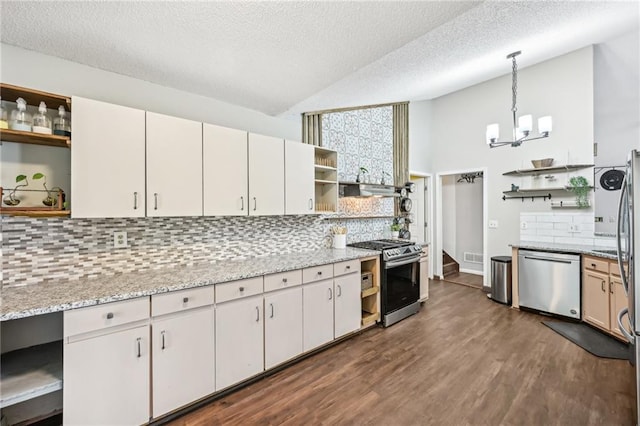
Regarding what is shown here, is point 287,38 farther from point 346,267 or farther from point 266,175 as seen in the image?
point 346,267

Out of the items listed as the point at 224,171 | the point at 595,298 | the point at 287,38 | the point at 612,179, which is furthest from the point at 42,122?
the point at 612,179

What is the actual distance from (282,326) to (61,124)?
2.19 meters

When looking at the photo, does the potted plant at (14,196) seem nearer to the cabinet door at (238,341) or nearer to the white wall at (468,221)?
the cabinet door at (238,341)

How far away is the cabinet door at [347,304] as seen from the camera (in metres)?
2.86

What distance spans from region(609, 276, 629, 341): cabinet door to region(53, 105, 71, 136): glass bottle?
5132 millimetres

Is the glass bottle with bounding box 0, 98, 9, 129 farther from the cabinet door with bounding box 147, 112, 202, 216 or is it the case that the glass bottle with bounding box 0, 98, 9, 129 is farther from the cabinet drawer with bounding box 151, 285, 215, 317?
the cabinet drawer with bounding box 151, 285, 215, 317

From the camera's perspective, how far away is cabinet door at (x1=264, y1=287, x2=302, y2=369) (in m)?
2.29

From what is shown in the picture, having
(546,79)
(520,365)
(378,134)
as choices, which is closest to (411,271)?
(520,365)

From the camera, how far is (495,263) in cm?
430

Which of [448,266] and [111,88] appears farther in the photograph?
[448,266]

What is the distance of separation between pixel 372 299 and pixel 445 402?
143cm

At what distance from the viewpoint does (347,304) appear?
2955mm

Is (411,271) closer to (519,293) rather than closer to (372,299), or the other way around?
(372,299)

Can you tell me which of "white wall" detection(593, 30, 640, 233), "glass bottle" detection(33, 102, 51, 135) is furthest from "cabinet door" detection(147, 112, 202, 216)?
"white wall" detection(593, 30, 640, 233)
